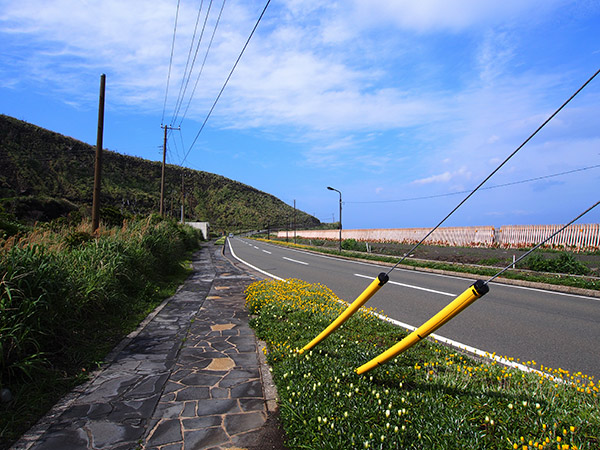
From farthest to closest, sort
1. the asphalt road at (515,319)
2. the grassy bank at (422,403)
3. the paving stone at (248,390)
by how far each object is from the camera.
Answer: the asphalt road at (515,319), the paving stone at (248,390), the grassy bank at (422,403)

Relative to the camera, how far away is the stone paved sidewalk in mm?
2955

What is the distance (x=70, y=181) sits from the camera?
51.5 metres

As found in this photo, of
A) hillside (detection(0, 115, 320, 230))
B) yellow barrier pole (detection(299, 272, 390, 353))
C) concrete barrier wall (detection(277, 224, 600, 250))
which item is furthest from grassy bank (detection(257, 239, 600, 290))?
hillside (detection(0, 115, 320, 230))

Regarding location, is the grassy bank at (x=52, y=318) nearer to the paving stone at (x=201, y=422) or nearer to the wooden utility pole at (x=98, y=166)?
the paving stone at (x=201, y=422)

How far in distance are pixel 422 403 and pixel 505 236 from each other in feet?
71.0

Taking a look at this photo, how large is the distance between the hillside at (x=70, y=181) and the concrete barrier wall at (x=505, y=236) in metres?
23.1

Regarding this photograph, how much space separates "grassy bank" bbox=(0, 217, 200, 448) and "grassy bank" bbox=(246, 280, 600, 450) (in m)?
2.51

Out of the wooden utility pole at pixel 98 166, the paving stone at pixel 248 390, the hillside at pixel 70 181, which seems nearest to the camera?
the paving stone at pixel 248 390

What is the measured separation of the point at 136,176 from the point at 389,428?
78595 millimetres

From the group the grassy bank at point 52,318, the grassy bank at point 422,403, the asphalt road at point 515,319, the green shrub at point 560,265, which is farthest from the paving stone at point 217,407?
the green shrub at point 560,265

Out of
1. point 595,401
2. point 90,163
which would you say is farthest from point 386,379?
point 90,163

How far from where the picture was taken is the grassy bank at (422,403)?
247 centimetres

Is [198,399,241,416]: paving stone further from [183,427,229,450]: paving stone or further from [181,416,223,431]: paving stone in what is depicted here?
[183,427,229,450]: paving stone

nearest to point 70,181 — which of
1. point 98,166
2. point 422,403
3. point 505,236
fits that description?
point 98,166
